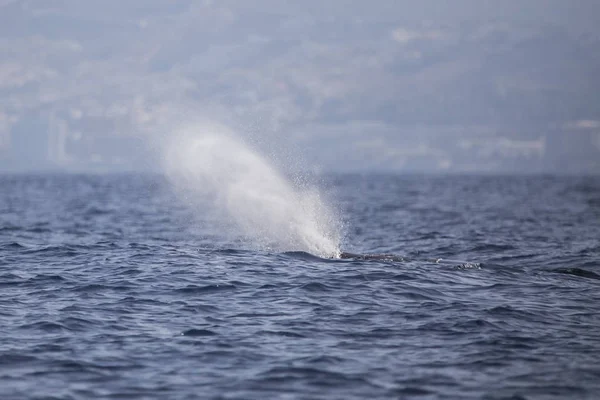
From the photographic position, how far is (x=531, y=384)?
15.7 m

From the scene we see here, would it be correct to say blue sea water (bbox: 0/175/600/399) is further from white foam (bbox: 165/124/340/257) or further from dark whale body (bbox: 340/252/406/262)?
white foam (bbox: 165/124/340/257)

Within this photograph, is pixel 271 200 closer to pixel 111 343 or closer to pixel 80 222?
pixel 80 222

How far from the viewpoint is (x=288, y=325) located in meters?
19.7

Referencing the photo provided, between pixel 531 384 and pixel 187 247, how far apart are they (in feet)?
63.5

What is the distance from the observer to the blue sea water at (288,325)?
15570 mm

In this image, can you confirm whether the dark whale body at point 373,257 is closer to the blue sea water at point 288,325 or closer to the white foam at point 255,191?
the blue sea water at point 288,325

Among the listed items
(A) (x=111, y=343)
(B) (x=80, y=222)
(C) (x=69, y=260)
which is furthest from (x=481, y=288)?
(B) (x=80, y=222)

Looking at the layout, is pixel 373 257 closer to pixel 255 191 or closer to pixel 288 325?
pixel 288 325

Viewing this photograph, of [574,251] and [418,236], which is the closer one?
[574,251]

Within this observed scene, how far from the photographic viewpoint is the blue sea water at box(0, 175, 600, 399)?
51.1 feet

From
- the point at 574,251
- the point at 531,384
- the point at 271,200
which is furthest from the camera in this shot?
the point at 271,200

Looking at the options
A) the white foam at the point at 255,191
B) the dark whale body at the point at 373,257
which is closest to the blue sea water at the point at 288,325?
the dark whale body at the point at 373,257

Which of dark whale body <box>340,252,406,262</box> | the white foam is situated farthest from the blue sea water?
the white foam

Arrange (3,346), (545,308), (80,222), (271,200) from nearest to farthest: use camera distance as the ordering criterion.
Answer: (3,346) → (545,308) → (271,200) → (80,222)
